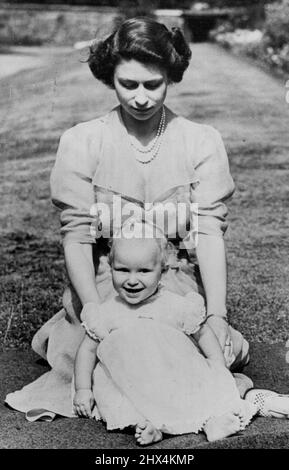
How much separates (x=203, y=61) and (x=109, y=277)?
22.8 ft

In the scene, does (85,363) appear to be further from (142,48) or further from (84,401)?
(142,48)

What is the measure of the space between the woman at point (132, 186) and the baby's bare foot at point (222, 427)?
1.10 feet

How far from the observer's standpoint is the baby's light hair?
293 cm

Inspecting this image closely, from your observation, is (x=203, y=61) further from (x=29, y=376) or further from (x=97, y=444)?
(x=97, y=444)

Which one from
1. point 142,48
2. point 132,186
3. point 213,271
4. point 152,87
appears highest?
point 142,48

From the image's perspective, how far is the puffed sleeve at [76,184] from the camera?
Result: 311 centimetres

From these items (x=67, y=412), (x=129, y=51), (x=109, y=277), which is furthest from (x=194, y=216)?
(x=67, y=412)

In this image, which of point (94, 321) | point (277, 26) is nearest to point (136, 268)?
point (94, 321)

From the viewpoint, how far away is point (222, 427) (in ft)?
8.82

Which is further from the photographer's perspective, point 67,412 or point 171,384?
point 67,412

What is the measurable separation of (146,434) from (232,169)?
4223 millimetres

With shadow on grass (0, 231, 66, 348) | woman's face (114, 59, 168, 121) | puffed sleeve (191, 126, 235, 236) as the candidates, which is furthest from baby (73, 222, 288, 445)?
shadow on grass (0, 231, 66, 348)

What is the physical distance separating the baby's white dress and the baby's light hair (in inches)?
9.8
